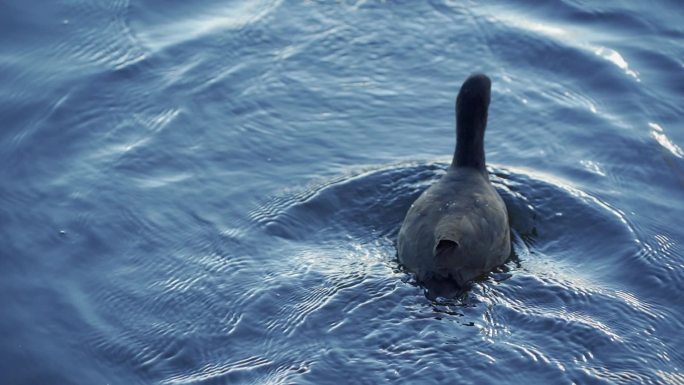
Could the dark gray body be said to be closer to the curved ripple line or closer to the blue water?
the blue water

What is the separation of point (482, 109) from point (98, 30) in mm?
5698

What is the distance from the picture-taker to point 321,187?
43.6ft

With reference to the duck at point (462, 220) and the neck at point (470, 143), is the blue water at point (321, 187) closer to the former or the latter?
the duck at point (462, 220)

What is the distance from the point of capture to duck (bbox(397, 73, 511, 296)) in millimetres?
11391

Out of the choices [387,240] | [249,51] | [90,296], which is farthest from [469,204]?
[249,51]

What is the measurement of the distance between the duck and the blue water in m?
0.23

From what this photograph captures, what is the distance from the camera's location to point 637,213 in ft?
42.6

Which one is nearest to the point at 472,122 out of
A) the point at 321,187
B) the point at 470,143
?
the point at 470,143

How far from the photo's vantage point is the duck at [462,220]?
1139 centimetres

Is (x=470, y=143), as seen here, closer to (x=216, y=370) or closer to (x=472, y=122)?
(x=472, y=122)

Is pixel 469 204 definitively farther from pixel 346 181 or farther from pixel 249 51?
pixel 249 51

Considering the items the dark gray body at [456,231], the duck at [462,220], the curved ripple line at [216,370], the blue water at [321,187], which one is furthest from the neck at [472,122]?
the curved ripple line at [216,370]

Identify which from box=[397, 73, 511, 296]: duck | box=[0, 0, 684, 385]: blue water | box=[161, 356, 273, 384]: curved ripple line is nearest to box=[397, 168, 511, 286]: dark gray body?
box=[397, 73, 511, 296]: duck

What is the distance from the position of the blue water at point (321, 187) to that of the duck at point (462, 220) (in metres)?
0.23
